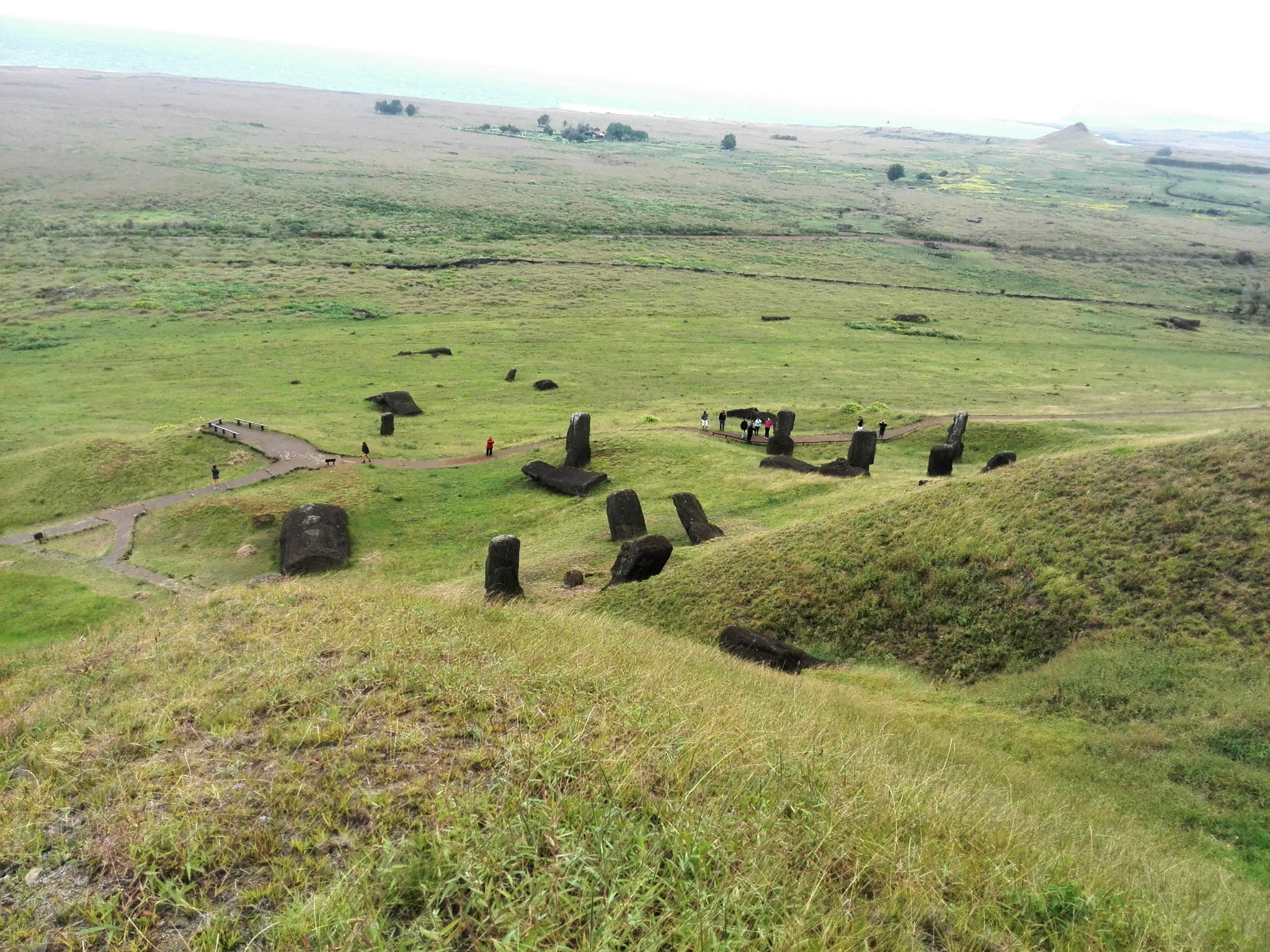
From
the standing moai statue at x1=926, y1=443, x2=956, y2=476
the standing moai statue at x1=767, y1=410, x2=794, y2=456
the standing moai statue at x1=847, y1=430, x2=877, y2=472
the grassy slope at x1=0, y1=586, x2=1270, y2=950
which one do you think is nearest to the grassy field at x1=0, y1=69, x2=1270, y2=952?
the grassy slope at x1=0, y1=586, x2=1270, y2=950

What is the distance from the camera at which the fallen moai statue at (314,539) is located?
26.5 m

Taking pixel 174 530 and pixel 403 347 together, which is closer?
pixel 174 530

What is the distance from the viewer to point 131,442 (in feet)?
117

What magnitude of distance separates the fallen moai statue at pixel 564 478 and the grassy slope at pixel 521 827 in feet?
72.1

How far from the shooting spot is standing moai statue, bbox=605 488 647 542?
1038 inches

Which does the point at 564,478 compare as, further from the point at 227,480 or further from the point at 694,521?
the point at 227,480

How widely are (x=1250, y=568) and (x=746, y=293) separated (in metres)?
71.0

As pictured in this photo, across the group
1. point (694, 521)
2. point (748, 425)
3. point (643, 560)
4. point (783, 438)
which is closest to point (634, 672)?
point (643, 560)

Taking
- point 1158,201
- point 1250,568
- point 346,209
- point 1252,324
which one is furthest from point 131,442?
point 1158,201

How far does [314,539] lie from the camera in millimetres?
27281

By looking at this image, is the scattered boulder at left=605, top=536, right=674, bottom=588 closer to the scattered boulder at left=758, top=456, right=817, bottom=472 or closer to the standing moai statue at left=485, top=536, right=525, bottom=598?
the standing moai statue at left=485, top=536, right=525, bottom=598

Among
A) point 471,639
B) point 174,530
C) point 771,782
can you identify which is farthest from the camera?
point 174,530

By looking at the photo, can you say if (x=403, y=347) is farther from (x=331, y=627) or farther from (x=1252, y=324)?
(x=1252, y=324)

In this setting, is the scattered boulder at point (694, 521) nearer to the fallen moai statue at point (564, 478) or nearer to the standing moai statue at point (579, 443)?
the fallen moai statue at point (564, 478)
